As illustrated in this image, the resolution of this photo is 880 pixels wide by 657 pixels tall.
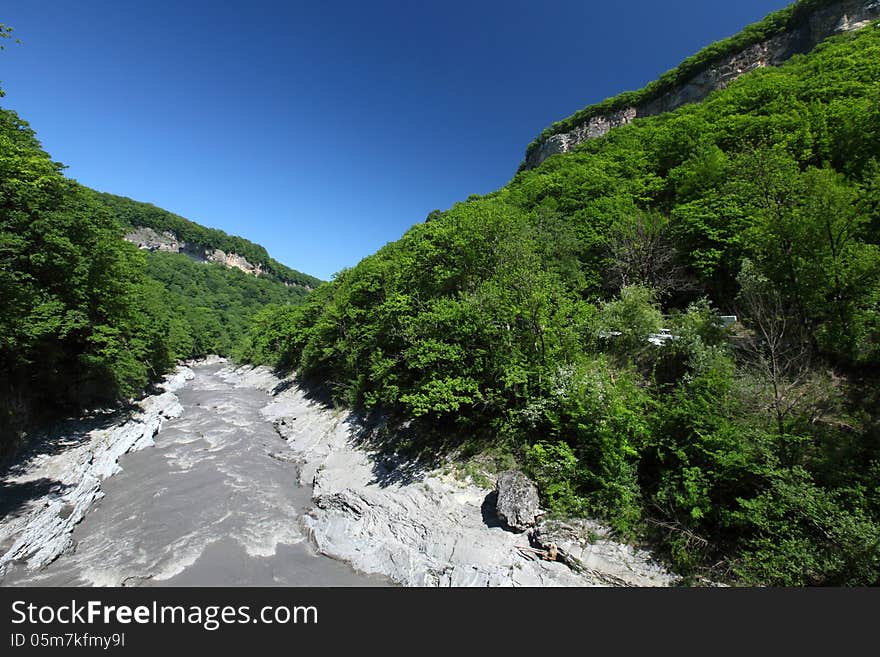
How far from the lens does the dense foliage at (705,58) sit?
146ft

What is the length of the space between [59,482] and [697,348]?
25632 mm

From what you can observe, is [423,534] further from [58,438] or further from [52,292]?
[52,292]

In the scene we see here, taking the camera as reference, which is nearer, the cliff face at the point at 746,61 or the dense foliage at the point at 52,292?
the dense foliage at the point at 52,292

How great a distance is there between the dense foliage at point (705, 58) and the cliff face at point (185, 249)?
532 ft

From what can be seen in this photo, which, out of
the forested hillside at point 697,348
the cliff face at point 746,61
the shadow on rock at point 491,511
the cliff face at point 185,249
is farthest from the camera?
the cliff face at point 185,249

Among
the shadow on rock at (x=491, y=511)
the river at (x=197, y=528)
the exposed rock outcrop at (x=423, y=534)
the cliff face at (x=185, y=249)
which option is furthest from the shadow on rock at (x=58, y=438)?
the cliff face at (x=185, y=249)

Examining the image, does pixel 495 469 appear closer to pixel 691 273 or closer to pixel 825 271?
pixel 825 271

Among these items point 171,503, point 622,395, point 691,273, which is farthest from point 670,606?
point 691,273

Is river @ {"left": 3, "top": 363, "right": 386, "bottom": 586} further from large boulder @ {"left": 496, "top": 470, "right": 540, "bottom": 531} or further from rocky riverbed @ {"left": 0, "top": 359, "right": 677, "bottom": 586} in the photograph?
large boulder @ {"left": 496, "top": 470, "right": 540, "bottom": 531}

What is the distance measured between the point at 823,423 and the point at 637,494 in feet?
16.2

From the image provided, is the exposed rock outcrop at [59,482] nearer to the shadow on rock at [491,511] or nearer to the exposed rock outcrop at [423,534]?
the exposed rock outcrop at [423,534]

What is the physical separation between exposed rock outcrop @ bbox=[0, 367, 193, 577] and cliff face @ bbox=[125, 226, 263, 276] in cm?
15545

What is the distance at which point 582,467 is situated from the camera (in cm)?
1160

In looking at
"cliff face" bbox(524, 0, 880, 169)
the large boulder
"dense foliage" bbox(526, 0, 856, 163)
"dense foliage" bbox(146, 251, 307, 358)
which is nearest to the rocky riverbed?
the large boulder
